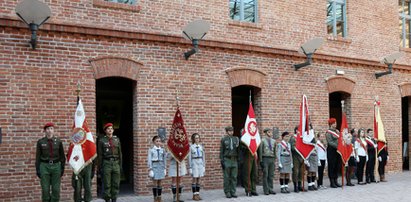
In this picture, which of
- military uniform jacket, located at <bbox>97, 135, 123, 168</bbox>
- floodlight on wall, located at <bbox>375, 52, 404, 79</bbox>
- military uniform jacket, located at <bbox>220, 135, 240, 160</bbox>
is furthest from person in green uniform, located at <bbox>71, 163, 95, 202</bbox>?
floodlight on wall, located at <bbox>375, 52, 404, 79</bbox>

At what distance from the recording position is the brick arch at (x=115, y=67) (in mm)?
11055

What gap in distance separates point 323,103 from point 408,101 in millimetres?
5514

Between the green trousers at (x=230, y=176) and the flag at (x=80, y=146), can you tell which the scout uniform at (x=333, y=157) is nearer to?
the green trousers at (x=230, y=176)

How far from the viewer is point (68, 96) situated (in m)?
10.7

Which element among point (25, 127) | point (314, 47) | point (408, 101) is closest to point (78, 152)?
point (25, 127)

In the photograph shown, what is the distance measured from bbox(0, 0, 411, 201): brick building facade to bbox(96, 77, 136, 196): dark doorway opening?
29mm

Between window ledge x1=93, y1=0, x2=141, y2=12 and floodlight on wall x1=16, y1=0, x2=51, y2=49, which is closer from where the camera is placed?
→ floodlight on wall x1=16, y1=0, x2=51, y2=49

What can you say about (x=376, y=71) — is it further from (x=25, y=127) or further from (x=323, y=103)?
(x=25, y=127)

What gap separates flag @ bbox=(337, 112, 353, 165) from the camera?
13.0m

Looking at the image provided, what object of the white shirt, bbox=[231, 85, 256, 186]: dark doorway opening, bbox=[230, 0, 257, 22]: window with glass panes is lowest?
the white shirt

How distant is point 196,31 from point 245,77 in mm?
2261

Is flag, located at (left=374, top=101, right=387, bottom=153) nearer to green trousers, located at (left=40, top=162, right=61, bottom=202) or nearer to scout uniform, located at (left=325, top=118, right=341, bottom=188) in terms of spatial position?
scout uniform, located at (left=325, top=118, right=341, bottom=188)

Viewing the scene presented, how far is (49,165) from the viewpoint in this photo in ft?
30.2

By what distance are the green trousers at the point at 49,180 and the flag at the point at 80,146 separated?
33cm
